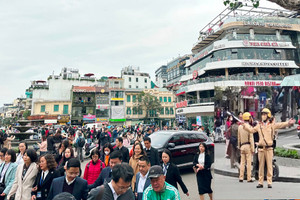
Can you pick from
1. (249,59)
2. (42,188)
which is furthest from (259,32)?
(42,188)

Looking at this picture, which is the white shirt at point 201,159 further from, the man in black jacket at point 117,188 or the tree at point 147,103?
the tree at point 147,103

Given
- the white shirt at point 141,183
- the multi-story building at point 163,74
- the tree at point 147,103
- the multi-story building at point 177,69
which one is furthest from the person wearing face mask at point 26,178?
the multi-story building at point 163,74

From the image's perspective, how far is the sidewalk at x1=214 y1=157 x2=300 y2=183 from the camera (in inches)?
147

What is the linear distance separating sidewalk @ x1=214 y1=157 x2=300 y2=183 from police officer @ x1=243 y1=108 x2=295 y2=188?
1.46ft

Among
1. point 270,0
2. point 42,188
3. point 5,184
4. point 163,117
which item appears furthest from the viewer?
point 163,117

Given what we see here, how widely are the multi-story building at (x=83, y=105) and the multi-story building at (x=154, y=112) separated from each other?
7995 millimetres

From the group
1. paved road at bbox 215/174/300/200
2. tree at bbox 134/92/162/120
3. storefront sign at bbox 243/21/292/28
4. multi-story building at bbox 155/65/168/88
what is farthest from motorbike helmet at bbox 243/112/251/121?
multi-story building at bbox 155/65/168/88

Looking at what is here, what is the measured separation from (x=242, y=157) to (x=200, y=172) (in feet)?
3.99

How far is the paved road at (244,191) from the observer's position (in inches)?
132

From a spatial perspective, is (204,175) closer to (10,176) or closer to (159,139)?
(159,139)

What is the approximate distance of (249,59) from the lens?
94.7 ft

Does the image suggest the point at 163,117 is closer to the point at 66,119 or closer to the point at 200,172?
the point at 66,119

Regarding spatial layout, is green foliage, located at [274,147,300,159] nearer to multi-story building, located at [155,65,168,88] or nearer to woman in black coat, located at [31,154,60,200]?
woman in black coat, located at [31,154,60,200]

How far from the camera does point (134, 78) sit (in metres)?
58.1
